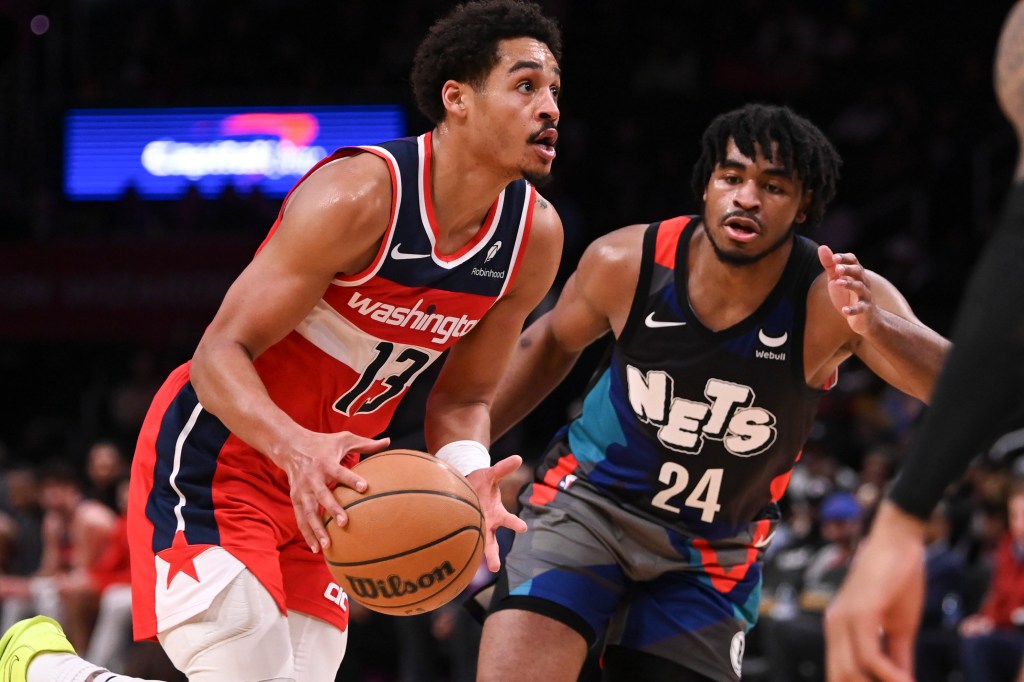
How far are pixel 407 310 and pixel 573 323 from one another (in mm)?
897

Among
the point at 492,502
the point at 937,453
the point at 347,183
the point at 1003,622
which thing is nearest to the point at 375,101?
the point at 1003,622

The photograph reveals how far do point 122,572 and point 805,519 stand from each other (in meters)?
5.38

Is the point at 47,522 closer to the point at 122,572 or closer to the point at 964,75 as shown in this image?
the point at 122,572

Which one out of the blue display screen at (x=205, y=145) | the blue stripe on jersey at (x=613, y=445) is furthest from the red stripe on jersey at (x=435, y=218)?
the blue display screen at (x=205, y=145)

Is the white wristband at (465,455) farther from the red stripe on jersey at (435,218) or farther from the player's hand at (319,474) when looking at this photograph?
the player's hand at (319,474)

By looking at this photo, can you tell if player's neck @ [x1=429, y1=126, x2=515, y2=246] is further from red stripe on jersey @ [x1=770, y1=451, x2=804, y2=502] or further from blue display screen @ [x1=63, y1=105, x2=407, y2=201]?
blue display screen @ [x1=63, y1=105, x2=407, y2=201]

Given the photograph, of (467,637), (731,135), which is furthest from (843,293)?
(467,637)

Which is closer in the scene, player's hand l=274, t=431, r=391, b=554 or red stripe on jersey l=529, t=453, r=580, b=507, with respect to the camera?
player's hand l=274, t=431, r=391, b=554

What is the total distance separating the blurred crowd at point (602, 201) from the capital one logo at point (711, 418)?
4.46m

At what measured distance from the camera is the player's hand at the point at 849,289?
3.90 m

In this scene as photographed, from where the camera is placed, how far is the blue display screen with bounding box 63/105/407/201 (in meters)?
15.0

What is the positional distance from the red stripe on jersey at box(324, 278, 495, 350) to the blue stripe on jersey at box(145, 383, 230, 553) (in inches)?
19.7

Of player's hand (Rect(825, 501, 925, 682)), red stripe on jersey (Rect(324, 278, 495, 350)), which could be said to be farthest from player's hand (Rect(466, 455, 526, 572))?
player's hand (Rect(825, 501, 925, 682))

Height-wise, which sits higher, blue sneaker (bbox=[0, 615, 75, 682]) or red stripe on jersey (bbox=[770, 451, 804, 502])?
red stripe on jersey (bbox=[770, 451, 804, 502])
